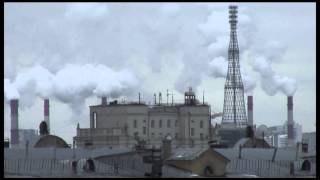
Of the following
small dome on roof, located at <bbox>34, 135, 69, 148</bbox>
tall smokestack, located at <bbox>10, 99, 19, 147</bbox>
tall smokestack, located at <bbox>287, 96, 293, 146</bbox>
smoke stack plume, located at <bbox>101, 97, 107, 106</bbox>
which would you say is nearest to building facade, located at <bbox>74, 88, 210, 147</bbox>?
smoke stack plume, located at <bbox>101, 97, 107, 106</bbox>

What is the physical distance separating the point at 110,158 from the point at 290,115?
54.2 metres

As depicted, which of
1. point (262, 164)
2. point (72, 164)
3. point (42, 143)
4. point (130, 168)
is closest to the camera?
point (72, 164)

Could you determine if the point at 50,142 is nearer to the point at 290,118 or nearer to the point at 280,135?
the point at 290,118

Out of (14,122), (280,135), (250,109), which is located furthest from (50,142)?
(280,135)

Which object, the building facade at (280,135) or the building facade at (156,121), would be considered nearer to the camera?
the building facade at (156,121)

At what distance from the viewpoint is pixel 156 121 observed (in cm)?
11719

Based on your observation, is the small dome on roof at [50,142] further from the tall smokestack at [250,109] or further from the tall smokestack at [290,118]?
the tall smokestack at [290,118]

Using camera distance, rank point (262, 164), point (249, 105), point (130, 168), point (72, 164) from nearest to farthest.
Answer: point (72, 164) < point (130, 168) < point (262, 164) < point (249, 105)

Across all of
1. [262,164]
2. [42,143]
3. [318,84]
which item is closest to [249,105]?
[42,143]

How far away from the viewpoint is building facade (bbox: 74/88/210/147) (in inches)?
4385

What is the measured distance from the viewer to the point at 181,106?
11675 centimetres

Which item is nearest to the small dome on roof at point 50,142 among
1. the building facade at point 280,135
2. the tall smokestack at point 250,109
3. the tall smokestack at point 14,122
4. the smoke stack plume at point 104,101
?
the tall smokestack at point 14,122

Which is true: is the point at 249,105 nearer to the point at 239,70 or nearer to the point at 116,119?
the point at 239,70

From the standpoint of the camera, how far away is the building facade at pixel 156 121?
111 m
